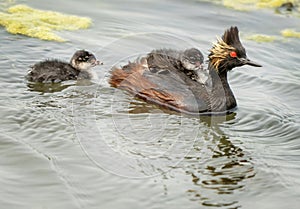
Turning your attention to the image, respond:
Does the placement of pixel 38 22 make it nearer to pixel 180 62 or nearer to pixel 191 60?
pixel 180 62

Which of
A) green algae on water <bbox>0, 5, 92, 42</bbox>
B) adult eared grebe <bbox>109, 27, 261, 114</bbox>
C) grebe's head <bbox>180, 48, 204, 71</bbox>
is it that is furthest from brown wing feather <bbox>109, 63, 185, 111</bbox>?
green algae on water <bbox>0, 5, 92, 42</bbox>

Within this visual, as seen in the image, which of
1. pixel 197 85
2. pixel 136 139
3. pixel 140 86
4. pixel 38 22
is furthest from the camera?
pixel 38 22

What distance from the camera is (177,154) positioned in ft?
21.5

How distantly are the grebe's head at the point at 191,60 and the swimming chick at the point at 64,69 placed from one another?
1.38 metres

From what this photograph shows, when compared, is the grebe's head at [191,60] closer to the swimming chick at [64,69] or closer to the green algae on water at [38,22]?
the swimming chick at [64,69]

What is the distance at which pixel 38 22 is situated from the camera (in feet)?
34.7

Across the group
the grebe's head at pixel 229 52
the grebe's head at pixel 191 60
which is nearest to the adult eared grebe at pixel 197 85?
the grebe's head at pixel 229 52

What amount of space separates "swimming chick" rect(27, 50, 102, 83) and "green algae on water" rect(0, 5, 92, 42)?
151cm

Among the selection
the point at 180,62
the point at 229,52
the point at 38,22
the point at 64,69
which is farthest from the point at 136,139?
the point at 38,22

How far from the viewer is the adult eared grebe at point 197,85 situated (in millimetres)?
7695

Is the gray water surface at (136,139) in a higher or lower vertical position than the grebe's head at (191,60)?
lower

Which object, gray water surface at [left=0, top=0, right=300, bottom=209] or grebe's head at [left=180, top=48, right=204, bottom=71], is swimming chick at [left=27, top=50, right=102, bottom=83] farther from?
grebe's head at [left=180, top=48, right=204, bottom=71]

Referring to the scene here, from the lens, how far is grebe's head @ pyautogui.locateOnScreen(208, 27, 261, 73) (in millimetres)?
7855

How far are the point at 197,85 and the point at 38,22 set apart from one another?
3.97 m
